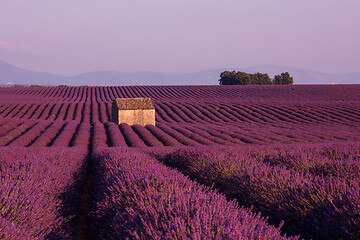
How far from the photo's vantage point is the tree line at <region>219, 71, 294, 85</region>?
7838 centimetres

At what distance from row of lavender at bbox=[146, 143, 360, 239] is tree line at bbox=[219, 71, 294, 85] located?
72.7 metres

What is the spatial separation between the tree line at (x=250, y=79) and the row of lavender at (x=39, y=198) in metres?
73.0

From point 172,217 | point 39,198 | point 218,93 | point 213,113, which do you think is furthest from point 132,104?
point 218,93

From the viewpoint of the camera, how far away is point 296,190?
14.5 ft

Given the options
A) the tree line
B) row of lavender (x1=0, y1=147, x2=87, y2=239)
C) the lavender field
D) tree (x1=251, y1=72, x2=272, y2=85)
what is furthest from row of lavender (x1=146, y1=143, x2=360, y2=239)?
tree (x1=251, y1=72, x2=272, y2=85)

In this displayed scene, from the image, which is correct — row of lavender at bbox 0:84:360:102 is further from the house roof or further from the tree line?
the house roof

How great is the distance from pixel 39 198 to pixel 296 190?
137 inches

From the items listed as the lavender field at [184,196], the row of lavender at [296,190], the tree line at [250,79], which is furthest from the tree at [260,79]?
the row of lavender at [296,190]

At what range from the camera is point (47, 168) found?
20.9 feet

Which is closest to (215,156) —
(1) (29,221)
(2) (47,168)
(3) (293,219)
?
(3) (293,219)

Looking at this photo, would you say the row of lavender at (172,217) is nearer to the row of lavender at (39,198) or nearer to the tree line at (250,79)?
the row of lavender at (39,198)

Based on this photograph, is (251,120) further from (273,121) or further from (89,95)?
(89,95)

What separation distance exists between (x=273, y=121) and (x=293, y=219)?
95.7ft

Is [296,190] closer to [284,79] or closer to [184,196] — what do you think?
[184,196]
